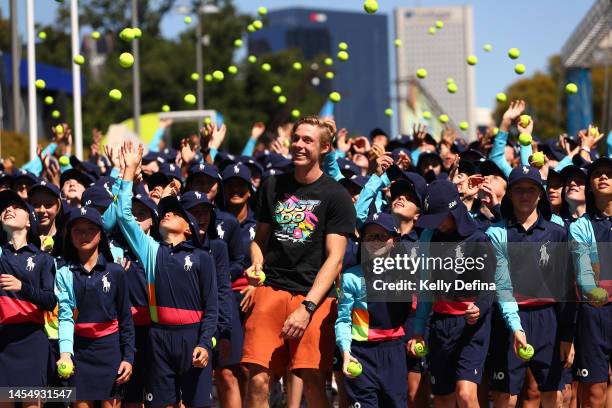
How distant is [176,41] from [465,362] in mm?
70756

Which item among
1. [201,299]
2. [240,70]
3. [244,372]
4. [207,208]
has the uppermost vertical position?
[240,70]

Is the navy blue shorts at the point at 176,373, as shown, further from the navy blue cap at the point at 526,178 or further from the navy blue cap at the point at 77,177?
the navy blue cap at the point at 77,177

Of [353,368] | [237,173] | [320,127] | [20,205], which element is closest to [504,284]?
[353,368]

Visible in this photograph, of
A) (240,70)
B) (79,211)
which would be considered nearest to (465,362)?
(79,211)

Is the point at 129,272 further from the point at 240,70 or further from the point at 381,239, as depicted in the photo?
the point at 240,70

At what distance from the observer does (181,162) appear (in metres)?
13.2

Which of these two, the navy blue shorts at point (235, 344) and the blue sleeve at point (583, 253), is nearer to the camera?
the blue sleeve at point (583, 253)

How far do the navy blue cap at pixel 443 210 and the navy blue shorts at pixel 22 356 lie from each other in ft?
9.65

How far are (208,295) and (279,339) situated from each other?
30.6 inches

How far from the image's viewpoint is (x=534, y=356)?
→ 9.32 metres

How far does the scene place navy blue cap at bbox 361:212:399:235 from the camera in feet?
29.5

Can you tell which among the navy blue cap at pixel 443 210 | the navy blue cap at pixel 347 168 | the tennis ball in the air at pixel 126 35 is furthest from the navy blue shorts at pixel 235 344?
the tennis ball in the air at pixel 126 35

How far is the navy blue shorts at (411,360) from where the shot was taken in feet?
32.1

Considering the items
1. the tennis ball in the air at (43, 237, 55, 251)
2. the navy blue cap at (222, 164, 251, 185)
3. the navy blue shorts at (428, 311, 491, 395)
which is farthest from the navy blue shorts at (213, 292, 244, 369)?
the navy blue shorts at (428, 311, 491, 395)
